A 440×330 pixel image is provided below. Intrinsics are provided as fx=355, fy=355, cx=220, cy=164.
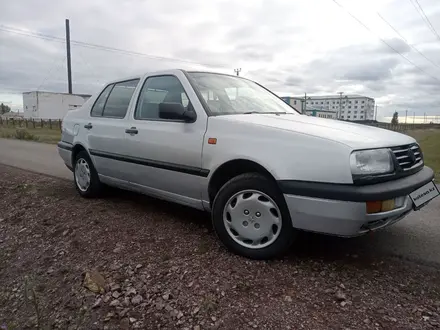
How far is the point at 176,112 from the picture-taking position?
10.5ft

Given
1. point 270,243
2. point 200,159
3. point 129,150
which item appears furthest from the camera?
point 129,150

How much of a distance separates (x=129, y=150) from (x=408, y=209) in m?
2.74

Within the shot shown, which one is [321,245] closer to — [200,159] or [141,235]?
[200,159]

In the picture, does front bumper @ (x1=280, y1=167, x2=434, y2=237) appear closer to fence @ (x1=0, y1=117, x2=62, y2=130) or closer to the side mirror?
the side mirror

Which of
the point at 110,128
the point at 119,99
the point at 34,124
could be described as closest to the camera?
the point at 110,128

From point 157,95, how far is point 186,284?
207cm

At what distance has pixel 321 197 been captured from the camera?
247 centimetres

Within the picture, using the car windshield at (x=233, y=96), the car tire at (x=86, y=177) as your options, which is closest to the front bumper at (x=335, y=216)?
the car windshield at (x=233, y=96)

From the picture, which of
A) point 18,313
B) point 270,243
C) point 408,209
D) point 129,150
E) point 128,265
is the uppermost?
point 129,150

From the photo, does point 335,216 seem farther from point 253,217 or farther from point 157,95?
point 157,95

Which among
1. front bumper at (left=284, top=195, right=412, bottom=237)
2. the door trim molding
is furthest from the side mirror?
front bumper at (left=284, top=195, right=412, bottom=237)

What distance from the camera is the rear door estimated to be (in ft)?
13.4

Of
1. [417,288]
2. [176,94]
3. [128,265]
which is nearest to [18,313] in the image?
[128,265]

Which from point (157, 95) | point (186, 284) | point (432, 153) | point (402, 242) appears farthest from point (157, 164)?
point (432, 153)
